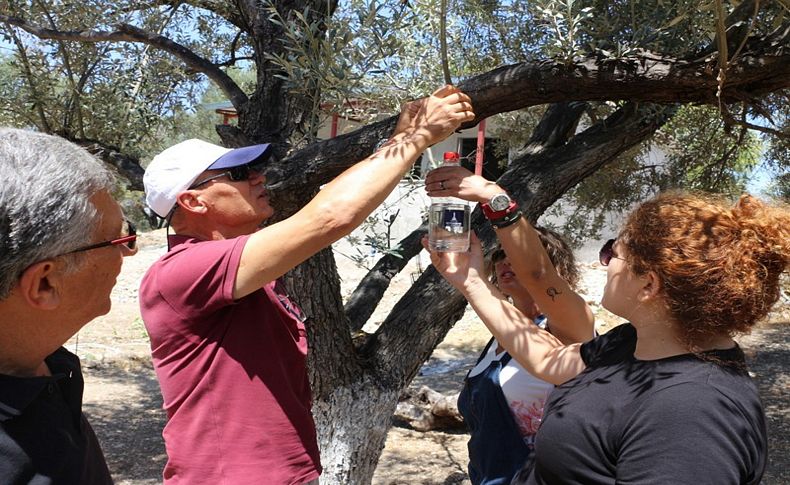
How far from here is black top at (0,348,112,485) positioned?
1.34 m

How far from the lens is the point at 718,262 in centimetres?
177

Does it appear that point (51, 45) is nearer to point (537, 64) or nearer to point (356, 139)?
point (356, 139)

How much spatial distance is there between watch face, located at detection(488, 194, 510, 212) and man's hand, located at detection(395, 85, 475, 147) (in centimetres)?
38

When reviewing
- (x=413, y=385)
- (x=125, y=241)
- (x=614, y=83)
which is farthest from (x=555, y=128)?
(x=413, y=385)

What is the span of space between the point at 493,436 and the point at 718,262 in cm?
111

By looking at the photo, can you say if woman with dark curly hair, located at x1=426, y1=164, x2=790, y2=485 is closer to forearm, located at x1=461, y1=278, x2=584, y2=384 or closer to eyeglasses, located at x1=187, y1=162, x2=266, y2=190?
forearm, located at x1=461, y1=278, x2=584, y2=384

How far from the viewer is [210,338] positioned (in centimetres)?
201

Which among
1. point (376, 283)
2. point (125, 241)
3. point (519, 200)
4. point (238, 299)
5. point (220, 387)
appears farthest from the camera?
point (376, 283)

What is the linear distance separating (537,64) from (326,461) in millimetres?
2152

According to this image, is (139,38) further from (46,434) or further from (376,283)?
(46,434)

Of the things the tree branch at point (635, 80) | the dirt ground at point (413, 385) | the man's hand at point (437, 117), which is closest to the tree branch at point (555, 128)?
the dirt ground at point (413, 385)

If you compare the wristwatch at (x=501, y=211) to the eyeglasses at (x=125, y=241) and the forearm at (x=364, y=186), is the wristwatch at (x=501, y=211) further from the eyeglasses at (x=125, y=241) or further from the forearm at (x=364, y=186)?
the eyeglasses at (x=125, y=241)

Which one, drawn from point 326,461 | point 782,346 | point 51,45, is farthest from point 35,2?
point 782,346

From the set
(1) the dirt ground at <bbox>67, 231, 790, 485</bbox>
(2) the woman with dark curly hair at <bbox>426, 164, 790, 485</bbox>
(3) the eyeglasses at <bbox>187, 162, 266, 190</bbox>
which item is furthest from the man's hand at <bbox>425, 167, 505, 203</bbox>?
(1) the dirt ground at <bbox>67, 231, 790, 485</bbox>
